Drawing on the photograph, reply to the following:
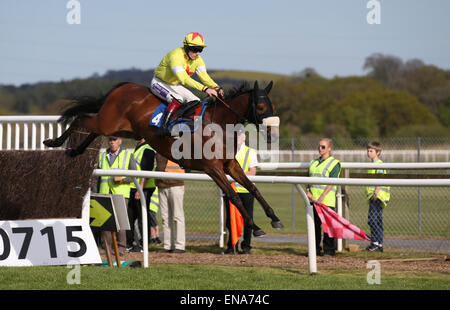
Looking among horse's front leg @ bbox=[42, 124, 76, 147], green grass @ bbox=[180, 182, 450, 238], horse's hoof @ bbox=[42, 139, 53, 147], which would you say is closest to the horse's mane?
horse's front leg @ bbox=[42, 124, 76, 147]

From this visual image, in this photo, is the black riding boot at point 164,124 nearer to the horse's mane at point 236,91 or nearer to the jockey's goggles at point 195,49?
the horse's mane at point 236,91

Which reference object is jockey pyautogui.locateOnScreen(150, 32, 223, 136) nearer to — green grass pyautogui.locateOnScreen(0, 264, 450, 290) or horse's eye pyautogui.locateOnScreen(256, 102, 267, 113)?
horse's eye pyautogui.locateOnScreen(256, 102, 267, 113)

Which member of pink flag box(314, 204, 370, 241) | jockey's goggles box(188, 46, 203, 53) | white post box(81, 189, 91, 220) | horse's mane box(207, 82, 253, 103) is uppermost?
jockey's goggles box(188, 46, 203, 53)

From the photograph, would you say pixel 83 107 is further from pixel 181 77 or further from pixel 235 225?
pixel 235 225

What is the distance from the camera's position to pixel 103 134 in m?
7.04

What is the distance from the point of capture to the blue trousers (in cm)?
886

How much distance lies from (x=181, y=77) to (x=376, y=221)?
3.92m

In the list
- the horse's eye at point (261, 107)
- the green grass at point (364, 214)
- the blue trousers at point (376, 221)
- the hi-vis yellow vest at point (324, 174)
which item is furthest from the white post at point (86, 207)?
the green grass at point (364, 214)

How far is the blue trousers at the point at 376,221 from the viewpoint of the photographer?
29.1ft

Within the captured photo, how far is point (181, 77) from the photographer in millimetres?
6488

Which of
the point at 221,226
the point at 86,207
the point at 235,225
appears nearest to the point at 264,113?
the point at 86,207

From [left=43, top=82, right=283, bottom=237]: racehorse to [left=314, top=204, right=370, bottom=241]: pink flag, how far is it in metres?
1.13
